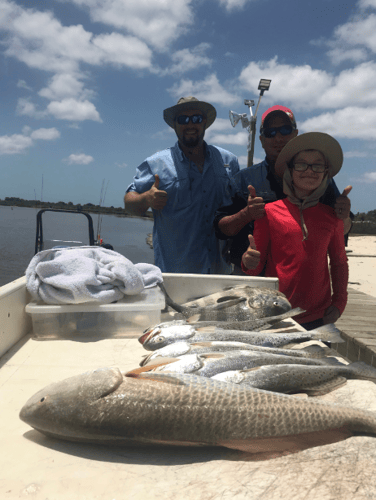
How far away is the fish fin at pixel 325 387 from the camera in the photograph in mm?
1768

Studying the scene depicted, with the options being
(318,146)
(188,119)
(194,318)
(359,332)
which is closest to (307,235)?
(318,146)

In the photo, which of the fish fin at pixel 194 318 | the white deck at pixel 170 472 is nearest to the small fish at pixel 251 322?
the fish fin at pixel 194 318

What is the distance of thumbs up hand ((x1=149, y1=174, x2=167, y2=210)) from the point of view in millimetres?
3815

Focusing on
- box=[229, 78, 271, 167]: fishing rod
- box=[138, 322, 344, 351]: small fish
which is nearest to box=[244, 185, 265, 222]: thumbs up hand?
box=[138, 322, 344, 351]: small fish

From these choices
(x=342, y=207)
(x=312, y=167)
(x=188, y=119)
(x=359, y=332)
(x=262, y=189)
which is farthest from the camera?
(x=359, y=332)

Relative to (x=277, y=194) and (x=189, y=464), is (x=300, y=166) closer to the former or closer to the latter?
(x=277, y=194)

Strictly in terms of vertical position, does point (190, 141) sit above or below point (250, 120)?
below

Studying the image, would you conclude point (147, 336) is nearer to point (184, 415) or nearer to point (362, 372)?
point (184, 415)

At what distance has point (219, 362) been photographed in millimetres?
1840

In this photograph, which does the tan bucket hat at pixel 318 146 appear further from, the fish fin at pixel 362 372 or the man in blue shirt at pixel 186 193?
the fish fin at pixel 362 372

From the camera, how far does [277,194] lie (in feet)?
11.8

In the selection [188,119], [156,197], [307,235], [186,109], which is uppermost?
[186,109]

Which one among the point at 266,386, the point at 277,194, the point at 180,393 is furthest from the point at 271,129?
the point at 180,393

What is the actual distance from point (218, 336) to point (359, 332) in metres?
3.40
